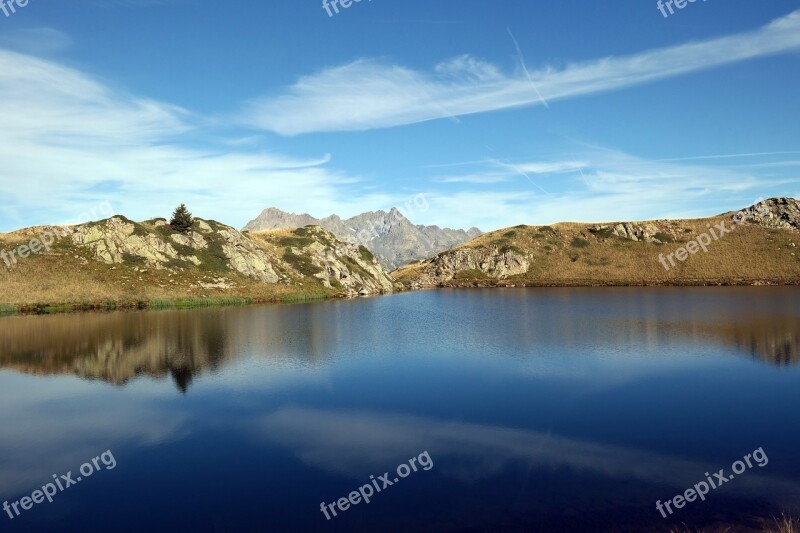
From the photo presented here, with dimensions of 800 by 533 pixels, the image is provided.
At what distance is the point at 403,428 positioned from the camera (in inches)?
1137

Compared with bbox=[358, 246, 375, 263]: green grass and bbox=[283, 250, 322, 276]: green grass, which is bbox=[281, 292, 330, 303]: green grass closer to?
bbox=[283, 250, 322, 276]: green grass

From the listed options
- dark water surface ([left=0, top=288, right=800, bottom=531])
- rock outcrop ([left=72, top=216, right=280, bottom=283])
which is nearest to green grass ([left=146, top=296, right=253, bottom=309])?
rock outcrop ([left=72, top=216, right=280, bottom=283])

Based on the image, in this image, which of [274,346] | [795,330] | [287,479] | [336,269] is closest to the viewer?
[287,479]

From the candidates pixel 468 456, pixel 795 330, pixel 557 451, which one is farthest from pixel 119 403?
pixel 795 330

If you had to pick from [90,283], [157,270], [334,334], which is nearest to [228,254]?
[157,270]

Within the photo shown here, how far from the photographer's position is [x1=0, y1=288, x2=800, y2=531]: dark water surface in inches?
770

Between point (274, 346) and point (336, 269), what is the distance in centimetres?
10562

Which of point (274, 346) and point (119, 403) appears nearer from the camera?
point (119, 403)

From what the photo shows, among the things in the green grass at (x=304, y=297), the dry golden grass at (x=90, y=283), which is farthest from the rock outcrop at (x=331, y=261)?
the dry golden grass at (x=90, y=283)

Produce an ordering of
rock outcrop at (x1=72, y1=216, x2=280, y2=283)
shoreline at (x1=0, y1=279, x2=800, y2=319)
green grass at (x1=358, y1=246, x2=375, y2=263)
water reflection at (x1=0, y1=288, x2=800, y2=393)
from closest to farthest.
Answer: water reflection at (x1=0, y1=288, x2=800, y2=393)
shoreline at (x1=0, y1=279, x2=800, y2=319)
rock outcrop at (x1=72, y1=216, x2=280, y2=283)
green grass at (x1=358, y1=246, x2=375, y2=263)

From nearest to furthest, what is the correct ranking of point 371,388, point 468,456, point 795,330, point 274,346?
point 468,456 < point 371,388 < point 274,346 < point 795,330

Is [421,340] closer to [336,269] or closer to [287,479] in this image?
[287,479]

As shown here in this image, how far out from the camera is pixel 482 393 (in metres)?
36.2

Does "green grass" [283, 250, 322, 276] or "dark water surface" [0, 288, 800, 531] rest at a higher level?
"green grass" [283, 250, 322, 276]
